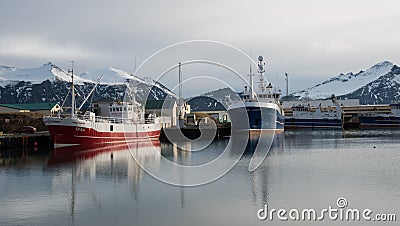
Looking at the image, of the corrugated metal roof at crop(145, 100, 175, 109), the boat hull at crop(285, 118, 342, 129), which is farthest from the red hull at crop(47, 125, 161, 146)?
the boat hull at crop(285, 118, 342, 129)

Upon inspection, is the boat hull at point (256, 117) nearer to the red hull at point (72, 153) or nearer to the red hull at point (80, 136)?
the red hull at point (80, 136)

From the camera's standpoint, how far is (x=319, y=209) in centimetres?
1522

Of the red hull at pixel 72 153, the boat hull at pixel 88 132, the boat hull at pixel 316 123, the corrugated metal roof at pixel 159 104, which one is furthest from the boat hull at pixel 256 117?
the boat hull at pixel 316 123

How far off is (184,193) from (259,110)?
4636cm

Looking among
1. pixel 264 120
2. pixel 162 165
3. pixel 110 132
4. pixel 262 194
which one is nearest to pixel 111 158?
pixel 162 165

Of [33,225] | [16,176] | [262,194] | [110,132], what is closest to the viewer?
[33,225]

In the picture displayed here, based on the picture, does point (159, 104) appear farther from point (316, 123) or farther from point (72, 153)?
point (72, 153)

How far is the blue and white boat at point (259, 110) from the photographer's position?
211ft

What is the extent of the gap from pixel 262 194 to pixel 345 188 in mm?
3634

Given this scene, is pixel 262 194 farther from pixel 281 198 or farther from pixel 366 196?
pixel 366 196

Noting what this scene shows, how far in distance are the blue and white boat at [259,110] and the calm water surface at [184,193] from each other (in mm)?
35426

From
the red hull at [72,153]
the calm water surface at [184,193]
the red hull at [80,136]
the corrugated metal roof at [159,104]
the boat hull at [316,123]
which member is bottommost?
the calm water surface at [184,193]

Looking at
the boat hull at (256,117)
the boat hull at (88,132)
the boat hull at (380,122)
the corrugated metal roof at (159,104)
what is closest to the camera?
the boat hull at (88,132)

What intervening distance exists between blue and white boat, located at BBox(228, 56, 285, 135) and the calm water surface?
116 ft
